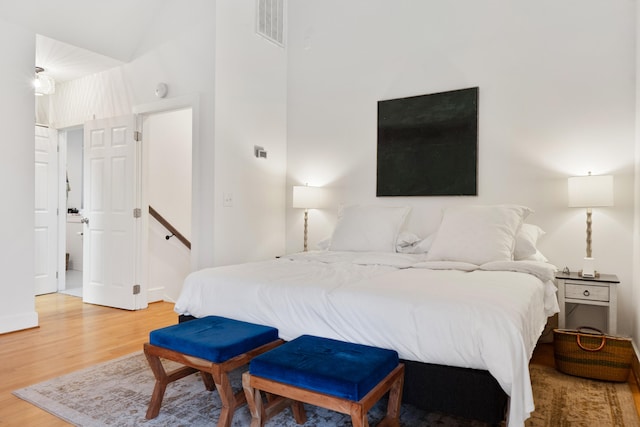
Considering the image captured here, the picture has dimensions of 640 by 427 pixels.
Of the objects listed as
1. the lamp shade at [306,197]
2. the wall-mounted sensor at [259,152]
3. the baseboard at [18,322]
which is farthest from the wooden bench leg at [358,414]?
the baseboard at [18,322]

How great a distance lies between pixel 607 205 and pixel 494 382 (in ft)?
6.21

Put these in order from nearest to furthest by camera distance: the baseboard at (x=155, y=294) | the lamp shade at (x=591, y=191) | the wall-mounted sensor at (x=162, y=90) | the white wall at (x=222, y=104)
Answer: the lamp shade at (x=591, y=191)
the white wall at (x=222, y=104)
the wall-mounted sensor at (x=162, y=90)
the baseboard at (x=155, y=294)

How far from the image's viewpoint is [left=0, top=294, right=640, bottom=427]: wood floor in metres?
2.18

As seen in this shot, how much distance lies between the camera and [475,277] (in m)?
2.36

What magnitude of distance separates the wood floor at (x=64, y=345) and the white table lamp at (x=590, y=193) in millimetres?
740

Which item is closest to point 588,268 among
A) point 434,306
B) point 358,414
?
point 434,306

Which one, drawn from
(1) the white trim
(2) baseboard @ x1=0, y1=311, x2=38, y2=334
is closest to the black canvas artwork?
(2) baseboard @ x1=0, y1=311, x2=38, y2=334

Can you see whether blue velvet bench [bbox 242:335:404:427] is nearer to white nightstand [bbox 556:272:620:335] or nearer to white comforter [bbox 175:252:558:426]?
white comforter [bbox 175:252:558:426]

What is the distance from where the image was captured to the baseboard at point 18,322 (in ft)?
11.2

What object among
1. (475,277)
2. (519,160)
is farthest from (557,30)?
(475,277)

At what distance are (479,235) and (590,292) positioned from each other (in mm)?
796

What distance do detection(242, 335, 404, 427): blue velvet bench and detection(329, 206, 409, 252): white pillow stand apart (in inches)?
63.4

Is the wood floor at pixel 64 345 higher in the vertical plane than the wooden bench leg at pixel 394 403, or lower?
lower

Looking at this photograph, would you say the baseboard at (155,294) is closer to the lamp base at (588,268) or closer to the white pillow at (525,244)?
the white pillow at (525,244)
